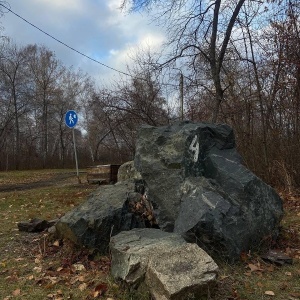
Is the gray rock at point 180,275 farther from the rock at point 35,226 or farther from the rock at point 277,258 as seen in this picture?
the rock at point 35,226

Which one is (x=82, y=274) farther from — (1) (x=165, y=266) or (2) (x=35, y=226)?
(2) (x=35, y=226)

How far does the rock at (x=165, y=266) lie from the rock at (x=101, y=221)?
813 mm

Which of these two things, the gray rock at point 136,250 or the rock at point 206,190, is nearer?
the gray rock at point 136,250

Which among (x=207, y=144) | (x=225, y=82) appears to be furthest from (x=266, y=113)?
(x=207, y=144)

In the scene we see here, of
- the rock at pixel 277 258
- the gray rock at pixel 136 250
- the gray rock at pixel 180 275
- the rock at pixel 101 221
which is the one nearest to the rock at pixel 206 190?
the rock at pixel 277 258

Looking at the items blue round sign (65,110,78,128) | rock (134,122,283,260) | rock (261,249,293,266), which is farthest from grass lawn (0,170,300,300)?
blue round sign (65,110,78,128)

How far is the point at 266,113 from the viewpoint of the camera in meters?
11.1

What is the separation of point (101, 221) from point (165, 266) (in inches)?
66.8

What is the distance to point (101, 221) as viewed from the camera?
5.01 metres

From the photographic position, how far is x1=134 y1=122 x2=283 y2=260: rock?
452 cm

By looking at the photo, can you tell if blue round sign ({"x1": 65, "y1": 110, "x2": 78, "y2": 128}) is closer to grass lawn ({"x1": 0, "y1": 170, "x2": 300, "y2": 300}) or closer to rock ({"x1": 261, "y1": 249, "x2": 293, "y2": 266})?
grass lawn ({"x1": 0, "y1": 170, "x2": 300, "y2": 300})

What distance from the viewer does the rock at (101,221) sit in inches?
197

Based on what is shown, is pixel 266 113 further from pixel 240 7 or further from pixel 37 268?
pixel 37 268

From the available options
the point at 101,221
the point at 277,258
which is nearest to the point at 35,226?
the point at 101,221
